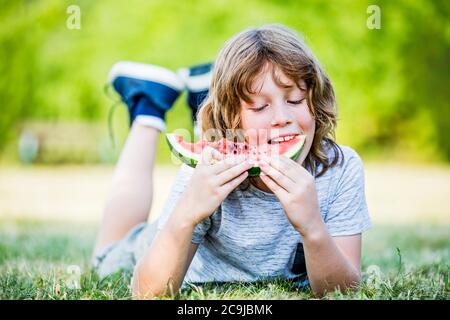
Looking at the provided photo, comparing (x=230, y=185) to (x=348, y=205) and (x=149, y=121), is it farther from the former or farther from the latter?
(x=149, y=121)

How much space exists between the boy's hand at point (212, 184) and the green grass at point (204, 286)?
1.04 feet

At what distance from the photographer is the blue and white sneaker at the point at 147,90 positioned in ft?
12.3

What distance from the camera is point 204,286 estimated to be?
2588 millimetres

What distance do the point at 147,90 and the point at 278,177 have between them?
69.8 inches

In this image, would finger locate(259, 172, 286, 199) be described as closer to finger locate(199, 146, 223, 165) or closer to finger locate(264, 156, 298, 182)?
finger locate(264, 156, 298, 182)

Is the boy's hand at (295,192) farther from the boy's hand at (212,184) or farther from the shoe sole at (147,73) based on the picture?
the shoe sole at (147,73)

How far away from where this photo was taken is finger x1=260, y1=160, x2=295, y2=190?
2.18 meters

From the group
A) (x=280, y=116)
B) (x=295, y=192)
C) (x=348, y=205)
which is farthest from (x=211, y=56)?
(x=295, y=192)

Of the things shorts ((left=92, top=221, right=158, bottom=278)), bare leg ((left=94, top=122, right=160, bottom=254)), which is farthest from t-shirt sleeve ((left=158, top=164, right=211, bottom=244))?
bare leg ((left=94, top=122, right=160, bottom=254))

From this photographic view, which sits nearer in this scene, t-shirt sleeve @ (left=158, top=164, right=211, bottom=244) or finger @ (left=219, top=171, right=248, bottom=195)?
finger @ (left=219, top=171, right=248, bottom=195)

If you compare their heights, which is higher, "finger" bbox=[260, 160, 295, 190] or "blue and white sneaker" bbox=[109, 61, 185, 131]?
"blue and white sneaker" bbox=[109, 61, 185, 131]

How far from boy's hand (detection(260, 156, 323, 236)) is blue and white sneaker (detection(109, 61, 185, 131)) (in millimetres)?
1676

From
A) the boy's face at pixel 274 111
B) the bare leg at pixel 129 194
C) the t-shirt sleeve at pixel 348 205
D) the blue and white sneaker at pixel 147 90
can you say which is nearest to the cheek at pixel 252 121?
the boy's face at pixel 274 111

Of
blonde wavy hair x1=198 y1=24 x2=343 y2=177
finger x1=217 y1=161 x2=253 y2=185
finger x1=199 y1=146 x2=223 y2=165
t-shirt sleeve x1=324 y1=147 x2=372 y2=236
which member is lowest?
t-shirt sleeve x1=324 y1=147 x2=372 y2=236
